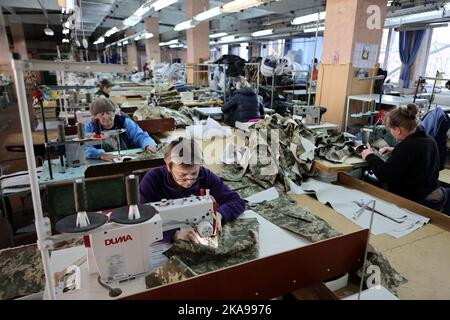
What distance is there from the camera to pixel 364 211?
1.94 m

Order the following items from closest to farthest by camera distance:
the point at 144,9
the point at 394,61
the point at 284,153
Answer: the point at 284,153 < the point at 144,9 < the point at 394,61

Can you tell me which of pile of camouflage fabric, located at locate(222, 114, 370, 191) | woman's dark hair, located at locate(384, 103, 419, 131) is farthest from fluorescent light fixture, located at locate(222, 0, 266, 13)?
woman's dark hair, located at locate(384, 103, 419, 131)

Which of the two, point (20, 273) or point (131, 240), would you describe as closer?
point (131, 240)

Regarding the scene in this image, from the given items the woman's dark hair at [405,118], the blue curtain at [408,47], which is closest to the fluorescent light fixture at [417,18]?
the blue curtain at [408,47]

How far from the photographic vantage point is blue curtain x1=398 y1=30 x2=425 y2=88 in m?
8.81

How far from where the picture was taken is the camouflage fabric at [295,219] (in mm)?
1576

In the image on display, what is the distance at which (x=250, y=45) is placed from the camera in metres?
15.4

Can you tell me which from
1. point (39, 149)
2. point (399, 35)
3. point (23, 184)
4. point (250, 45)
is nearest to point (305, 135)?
point (23, 184)

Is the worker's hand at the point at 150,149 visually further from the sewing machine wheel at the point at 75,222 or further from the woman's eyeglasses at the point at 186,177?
the sewing machine wheel at the point at 75,222

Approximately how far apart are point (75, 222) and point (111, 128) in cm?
208

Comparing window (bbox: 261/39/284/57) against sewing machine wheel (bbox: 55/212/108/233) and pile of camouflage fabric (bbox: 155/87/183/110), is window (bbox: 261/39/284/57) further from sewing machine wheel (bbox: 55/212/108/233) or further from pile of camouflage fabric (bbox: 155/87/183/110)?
sewing machine wheel (bbox: 55/212/108/233)

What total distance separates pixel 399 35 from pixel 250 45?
7.58m

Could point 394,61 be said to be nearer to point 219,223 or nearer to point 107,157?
point 107,157

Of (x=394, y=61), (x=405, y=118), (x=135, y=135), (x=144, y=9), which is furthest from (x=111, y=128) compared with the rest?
(x=394, y=61)
